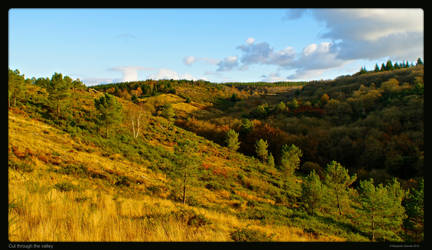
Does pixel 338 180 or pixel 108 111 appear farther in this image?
pixel 108 111

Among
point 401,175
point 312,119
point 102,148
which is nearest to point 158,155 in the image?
point 102,148

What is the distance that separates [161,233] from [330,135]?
199ft

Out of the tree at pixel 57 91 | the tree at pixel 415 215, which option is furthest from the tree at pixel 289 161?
the tree at pixel 57 91

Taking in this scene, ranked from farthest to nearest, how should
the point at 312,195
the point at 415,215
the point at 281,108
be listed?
1. the point at 281,108
2. the point at 312,195
3. the point at 415,215

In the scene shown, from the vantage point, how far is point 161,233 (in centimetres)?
450

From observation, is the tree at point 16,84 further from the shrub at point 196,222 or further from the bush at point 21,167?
the shrub at point 196,222

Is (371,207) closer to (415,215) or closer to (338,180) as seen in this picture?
(415,215)

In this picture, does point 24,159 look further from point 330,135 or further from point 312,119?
point 312,119

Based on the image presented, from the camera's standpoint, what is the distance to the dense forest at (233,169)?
26.6ft

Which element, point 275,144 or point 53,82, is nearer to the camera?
point 53,82

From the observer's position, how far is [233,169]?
2942 centimetres

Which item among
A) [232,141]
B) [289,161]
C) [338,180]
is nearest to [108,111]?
[232,141]
